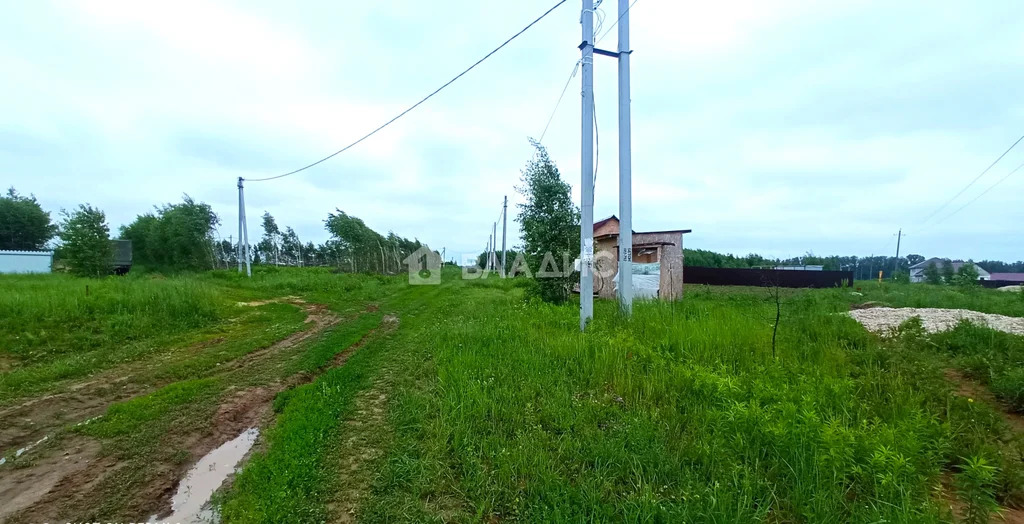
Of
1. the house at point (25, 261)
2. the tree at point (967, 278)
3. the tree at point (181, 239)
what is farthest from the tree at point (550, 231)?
the house at point (25, 261)

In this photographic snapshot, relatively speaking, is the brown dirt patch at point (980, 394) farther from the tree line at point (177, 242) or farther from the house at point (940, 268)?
the house at point (940, 268)

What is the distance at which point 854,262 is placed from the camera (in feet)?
154

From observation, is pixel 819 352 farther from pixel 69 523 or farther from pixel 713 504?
pixel 69 523

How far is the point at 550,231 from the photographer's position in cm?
1114

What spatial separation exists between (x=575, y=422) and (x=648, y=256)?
9556 millimetres

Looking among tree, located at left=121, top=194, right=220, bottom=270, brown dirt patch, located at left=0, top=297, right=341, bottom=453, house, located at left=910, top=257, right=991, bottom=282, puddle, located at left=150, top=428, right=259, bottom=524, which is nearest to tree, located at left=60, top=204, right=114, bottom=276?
tree, located at left=121, top=194, right=220, bottom=270

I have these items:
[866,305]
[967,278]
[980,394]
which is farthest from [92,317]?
[967,278]

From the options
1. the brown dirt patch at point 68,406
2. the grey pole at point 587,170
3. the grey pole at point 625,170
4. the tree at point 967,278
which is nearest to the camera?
the brown dirt patch at point 68,406

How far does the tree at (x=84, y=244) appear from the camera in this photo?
1764 cm

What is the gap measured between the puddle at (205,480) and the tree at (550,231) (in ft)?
27.4

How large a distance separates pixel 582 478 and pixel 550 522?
1.36 feet

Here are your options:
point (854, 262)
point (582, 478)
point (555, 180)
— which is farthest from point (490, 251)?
point (854, 262)

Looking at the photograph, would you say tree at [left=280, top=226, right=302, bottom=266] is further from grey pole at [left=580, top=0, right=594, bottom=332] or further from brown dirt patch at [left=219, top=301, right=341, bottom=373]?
grey pole at [left=580, top=0, right=594, bottom=332]

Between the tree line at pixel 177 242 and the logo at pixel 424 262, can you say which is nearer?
the tree line at pixel 177 242
